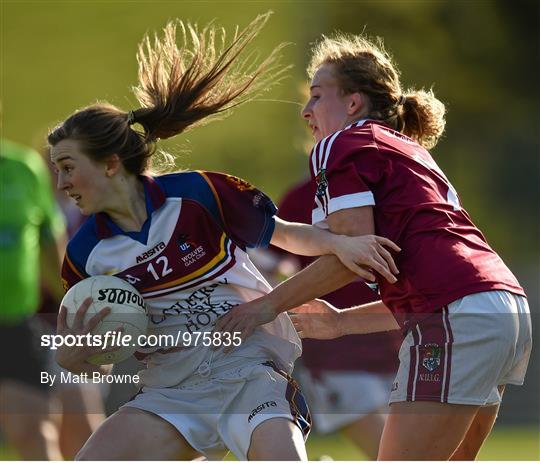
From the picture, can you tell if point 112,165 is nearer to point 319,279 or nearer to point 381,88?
point 319,279

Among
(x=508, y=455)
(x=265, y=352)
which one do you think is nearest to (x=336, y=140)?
(x=265, y=352)

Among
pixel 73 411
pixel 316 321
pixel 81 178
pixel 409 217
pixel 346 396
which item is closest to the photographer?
pixel 409 217

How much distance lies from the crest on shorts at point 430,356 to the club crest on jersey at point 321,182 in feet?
2.08

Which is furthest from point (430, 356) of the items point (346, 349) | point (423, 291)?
point (346, 349)

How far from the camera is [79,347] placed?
3912 millimetres

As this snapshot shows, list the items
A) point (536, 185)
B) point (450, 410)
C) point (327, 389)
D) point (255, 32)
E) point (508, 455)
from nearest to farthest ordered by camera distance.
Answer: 1. point (450, 410)
2. point (255, 32)
3. point (327, 389)
4. point (508, 455)
5. point (536, 185)

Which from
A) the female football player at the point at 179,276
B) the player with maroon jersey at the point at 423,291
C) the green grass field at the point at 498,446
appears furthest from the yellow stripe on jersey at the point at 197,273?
the green grass field at the point at 498,446

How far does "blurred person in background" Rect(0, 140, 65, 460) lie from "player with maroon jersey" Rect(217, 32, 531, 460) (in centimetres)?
230

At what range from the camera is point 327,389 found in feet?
18.8

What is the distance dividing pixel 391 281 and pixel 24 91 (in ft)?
47.3

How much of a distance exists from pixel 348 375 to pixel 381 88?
2.03 metres

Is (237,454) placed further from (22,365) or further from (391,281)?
(22,365)

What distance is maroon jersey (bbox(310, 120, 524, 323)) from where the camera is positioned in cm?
363

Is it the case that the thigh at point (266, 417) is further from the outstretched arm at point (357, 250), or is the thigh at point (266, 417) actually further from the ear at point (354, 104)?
the ear at point (354, 104)
